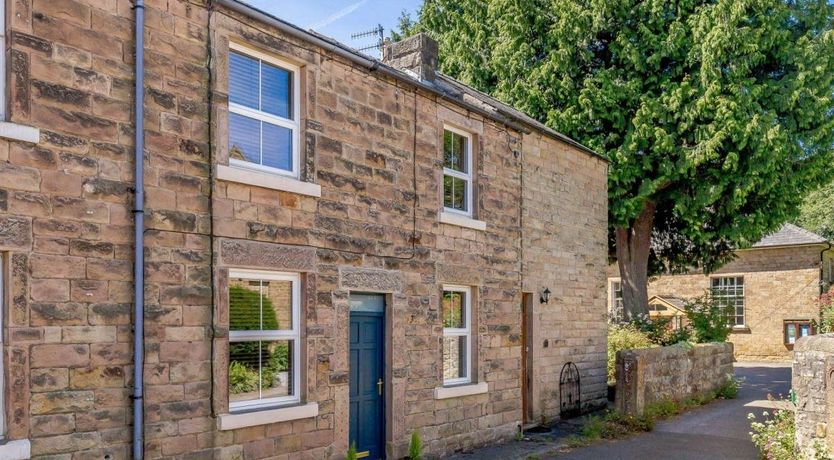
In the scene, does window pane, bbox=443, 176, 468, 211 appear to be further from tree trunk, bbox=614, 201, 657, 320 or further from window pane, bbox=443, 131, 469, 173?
tree trunk, bbox=614, 201, 657, 320

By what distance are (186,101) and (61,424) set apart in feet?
10.6

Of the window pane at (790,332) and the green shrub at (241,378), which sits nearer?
the green shrub at (241,378)

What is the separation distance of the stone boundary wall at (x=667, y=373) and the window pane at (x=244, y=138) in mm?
8648

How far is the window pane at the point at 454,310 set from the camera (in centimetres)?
1057

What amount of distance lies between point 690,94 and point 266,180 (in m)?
12.8

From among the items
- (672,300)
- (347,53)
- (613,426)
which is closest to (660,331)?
(613,426)

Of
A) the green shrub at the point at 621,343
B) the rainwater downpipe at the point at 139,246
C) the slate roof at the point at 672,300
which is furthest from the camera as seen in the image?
the slate roof at the point at 672,300

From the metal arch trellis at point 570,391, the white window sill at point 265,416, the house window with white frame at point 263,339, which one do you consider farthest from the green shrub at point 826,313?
the house window with white frame at point 263,339

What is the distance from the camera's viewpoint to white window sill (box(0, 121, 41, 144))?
17.7ft

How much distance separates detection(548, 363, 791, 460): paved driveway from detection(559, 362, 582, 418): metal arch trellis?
1.67 m

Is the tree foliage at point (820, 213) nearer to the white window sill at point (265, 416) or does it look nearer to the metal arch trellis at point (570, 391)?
the metal arch trellis at point (570, 391)

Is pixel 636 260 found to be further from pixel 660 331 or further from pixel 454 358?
pixel 454 358

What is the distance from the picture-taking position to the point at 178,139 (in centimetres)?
675

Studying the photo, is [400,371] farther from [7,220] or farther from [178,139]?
[7,220]
